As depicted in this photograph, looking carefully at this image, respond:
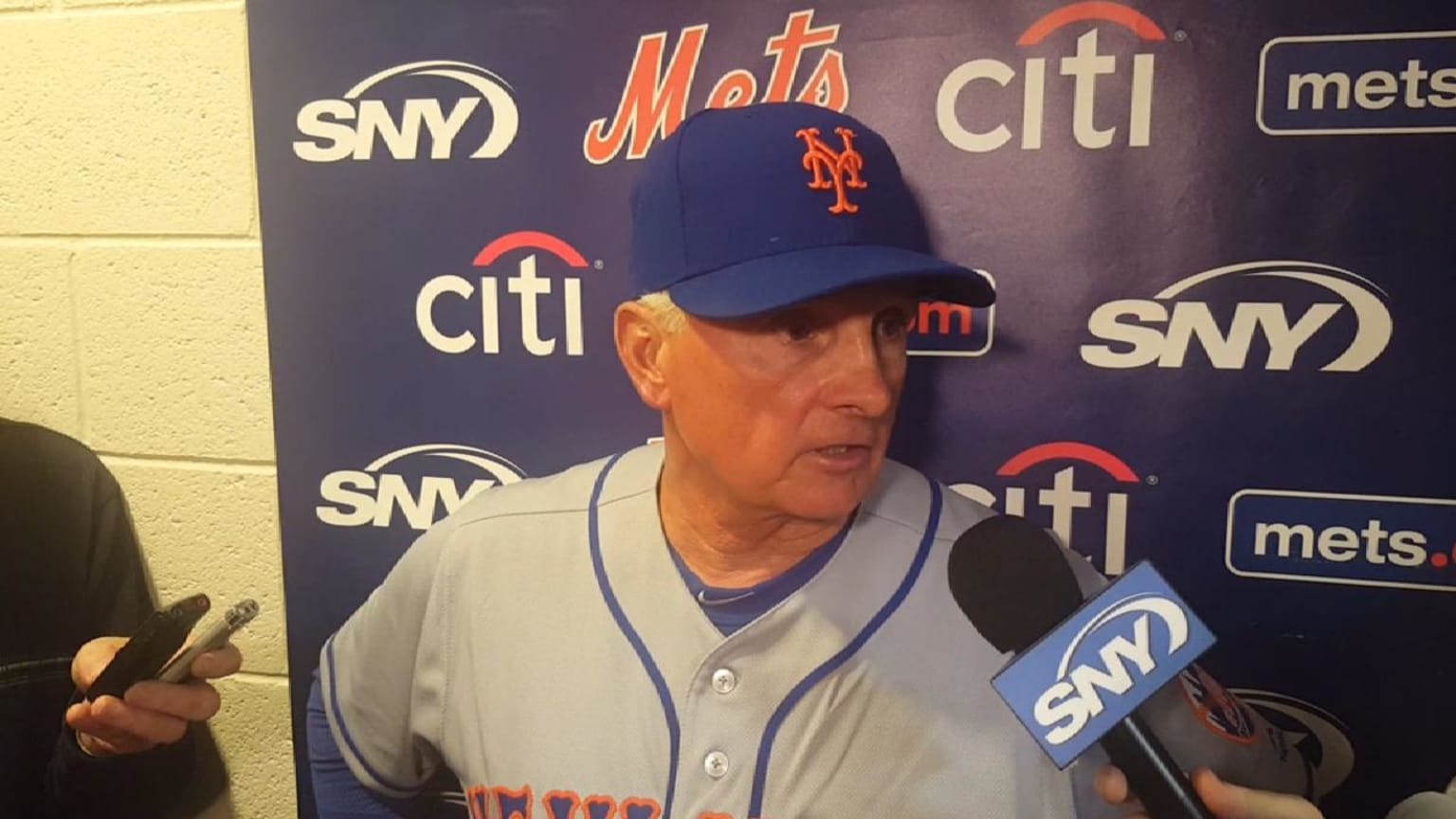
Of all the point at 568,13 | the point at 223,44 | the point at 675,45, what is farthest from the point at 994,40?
the point at 223,44

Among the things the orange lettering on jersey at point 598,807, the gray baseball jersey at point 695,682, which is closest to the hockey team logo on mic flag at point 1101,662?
the gray baseball jersey at point 695,682

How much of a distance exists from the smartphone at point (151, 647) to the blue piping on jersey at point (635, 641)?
382 mm

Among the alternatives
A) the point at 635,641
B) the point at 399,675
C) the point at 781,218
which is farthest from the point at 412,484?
the point at 781,218

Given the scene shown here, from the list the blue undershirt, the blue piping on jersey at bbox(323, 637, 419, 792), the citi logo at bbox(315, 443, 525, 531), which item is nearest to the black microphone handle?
the blue undershirt

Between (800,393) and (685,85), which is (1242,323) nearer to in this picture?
(800,393)

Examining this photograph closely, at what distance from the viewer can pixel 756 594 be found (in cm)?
93

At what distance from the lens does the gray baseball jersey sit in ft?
2.92

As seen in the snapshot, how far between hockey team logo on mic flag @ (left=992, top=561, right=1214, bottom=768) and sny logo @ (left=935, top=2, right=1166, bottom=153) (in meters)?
0.41

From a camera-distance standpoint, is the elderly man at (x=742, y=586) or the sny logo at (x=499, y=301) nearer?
the elderly man at (x=742, y=586)

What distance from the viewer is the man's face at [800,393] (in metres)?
0.81

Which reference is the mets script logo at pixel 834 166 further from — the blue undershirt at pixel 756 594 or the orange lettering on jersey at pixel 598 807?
the orange lettering on jersey at pixel 598 807

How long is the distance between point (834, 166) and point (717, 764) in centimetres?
53

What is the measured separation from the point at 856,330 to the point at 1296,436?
1.35 feet

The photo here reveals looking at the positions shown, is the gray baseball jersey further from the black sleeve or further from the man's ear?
the black sleeve
